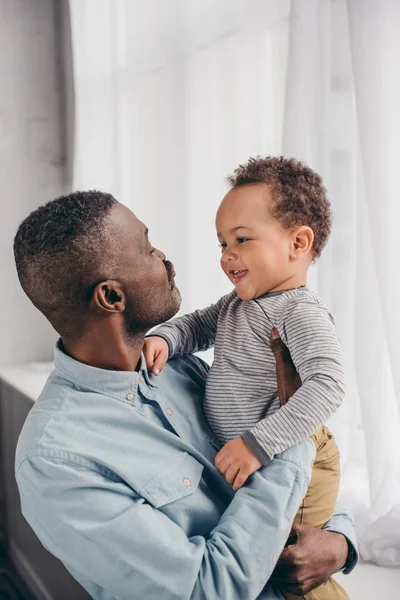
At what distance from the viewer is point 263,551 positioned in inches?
33.5

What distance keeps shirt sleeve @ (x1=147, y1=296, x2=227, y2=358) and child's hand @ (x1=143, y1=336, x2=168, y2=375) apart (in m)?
0.04

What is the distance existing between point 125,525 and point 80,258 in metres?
0.38

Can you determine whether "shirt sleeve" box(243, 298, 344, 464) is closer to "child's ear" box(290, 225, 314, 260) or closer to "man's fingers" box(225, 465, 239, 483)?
"man's fingers" box(225, 465, 239, 483)

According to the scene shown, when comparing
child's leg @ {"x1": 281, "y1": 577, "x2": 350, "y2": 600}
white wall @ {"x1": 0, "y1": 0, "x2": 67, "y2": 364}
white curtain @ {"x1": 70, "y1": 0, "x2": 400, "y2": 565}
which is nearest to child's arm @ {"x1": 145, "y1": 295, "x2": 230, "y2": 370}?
white curtain @ {"x1": 70, "y1": 0, "x2": 400, "y2": 565}

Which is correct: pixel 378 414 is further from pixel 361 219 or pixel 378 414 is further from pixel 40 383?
pixel 40 383

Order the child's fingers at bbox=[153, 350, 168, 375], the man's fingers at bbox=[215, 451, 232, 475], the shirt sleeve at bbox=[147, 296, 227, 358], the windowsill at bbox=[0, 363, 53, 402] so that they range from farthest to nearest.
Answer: the windowsill at bbox=[0, 363, 53, 402], the shirt sleeve at bbox=[147, 296, 227, 358], the child's fingers at bbox=[153, 350, 168, 375], the man's fingers at bbox=[215, 451, 232, 475]

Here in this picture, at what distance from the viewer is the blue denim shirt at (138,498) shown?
818 mm

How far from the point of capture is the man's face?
0.94m

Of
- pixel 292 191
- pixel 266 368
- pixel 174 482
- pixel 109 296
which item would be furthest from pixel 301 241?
pixel 174 482

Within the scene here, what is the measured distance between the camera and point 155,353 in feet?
3.52

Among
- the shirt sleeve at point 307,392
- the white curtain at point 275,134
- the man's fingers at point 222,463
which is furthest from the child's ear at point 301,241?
the man's fingers at point 222,463

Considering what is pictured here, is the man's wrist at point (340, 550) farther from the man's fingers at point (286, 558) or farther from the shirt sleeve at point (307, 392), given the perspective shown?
the shirt sleeve at point (307, 392)

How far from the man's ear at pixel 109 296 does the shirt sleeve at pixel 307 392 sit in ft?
0.90

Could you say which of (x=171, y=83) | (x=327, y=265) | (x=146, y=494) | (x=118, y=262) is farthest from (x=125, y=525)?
(x=171, y=83)
